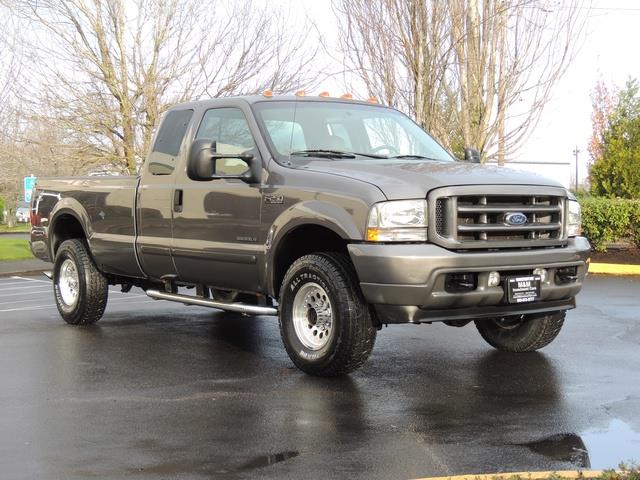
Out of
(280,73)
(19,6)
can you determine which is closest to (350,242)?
(280,73)

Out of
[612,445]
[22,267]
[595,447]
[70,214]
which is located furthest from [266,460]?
[22,267]

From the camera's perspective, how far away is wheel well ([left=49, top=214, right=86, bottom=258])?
10.5 m

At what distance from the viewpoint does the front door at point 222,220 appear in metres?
7.60

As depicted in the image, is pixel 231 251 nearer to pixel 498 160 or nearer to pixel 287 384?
pixel 287 384

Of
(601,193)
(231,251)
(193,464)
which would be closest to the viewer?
(193,464)

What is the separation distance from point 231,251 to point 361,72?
10864 millimetres

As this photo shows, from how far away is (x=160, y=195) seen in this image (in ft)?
28.1

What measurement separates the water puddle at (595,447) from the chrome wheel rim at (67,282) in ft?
20.6

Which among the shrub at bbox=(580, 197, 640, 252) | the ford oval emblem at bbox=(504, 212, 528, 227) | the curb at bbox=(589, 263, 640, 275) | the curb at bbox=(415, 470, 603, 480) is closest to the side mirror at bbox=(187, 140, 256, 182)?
the ford oval emblem at bbox=(504, 212, 528, 227)

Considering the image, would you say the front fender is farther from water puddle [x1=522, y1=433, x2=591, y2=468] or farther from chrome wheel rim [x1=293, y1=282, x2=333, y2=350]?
water puddle [x1=522, y1=433, x2=591, y2=468]

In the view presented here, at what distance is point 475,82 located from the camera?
58.3ft

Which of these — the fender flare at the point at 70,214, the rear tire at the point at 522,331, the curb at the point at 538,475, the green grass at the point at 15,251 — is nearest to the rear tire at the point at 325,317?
the rear tire at the point at 522,331

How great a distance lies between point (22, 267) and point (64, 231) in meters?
8.87

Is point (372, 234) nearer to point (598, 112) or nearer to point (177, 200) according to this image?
point (177, 200)
